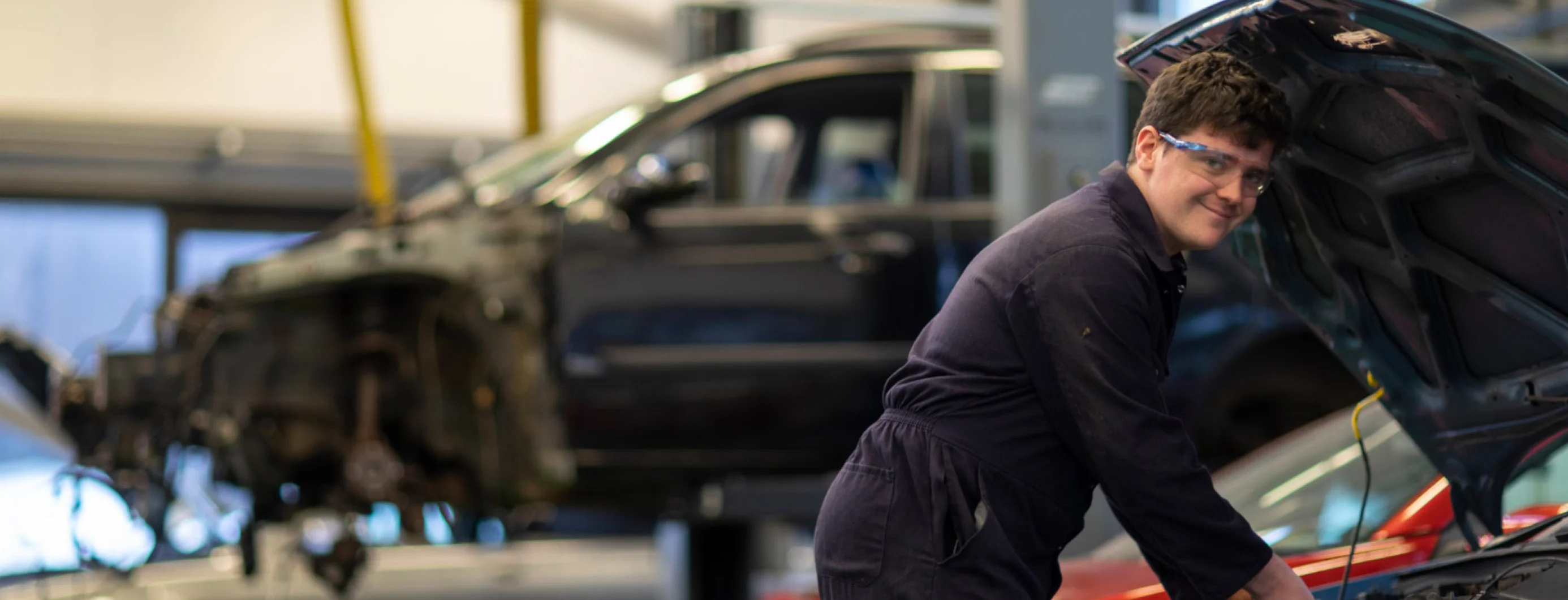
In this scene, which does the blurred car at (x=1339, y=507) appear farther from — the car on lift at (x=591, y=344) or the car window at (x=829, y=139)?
the car window at (x=829, y=139)

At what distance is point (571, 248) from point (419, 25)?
4442mm

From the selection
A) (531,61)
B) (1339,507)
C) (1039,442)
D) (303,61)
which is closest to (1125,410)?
(1039,442)

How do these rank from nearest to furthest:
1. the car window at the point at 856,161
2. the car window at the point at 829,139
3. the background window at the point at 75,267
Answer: the car window at the point at 829,139 < the car window at the point at 856,161 < the background window at the point at 75,267

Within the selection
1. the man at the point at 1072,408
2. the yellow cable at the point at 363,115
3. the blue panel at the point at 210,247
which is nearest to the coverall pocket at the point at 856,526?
the man at the point at 1072,408

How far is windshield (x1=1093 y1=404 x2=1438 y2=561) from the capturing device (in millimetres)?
2691

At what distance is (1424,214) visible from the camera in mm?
2105

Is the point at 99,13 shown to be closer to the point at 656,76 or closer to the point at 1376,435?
the point at 656,76

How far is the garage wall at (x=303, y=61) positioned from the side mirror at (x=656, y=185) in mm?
3580

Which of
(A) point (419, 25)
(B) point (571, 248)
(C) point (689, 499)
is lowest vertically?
(C) point (689, 499)

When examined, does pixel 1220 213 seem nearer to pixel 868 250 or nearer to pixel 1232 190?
pixel 1232 190

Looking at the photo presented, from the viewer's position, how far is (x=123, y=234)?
28.6 ft

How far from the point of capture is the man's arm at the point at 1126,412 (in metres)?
1.69

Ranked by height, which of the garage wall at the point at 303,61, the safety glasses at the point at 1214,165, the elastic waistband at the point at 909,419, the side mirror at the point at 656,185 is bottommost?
the elastic waistband at the point at 909,419

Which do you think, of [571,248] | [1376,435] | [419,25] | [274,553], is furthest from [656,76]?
[1376,435]
